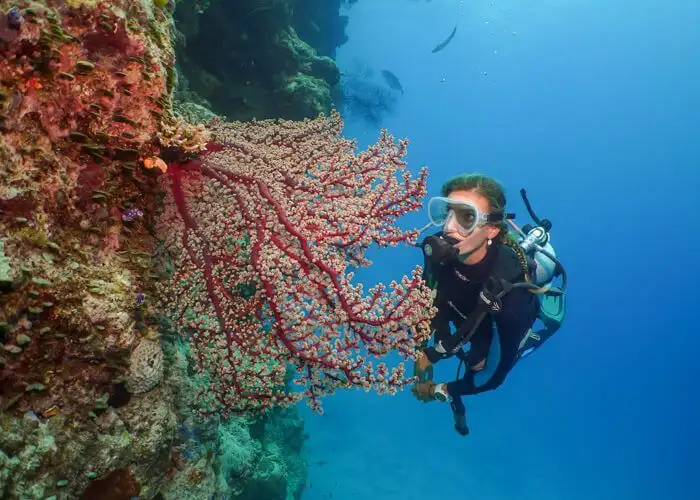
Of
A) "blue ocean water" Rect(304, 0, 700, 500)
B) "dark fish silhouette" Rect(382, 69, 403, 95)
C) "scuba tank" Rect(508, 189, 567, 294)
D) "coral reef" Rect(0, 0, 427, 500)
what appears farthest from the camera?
"blue ocean water" Rect(304, 0, 700, 500)

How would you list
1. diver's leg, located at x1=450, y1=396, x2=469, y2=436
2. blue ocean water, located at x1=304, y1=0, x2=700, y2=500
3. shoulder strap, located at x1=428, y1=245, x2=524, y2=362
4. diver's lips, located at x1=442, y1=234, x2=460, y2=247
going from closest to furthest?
shoulder strap, located at x1=428, y1=245, x2=524, y2=362 → diver's lips, located at x1=442, y1=234, x2=460, y2=247 → diver's leg, located at x1=450, y1=396, x2=469, y2=436 → blue ocean water, located at x1=304, y1=0, x2=700, y2=500

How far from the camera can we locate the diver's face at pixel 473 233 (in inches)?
157

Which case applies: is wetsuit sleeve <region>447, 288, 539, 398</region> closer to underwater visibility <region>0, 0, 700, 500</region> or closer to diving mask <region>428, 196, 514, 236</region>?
underwater visibility <region>0, 0, 700, 500</region>

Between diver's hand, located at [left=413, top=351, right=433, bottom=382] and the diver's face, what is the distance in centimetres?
112

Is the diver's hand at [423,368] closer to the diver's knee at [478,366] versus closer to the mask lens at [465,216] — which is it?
the diver's knee at [478,366]

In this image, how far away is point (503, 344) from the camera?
3.99 metres

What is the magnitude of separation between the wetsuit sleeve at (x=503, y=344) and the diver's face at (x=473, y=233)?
0.53 m

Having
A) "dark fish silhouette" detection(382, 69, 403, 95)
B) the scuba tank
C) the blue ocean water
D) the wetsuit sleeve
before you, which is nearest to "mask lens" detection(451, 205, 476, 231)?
the wetsuit sleeve

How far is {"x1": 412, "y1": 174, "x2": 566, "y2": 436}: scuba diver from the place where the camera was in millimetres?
3889

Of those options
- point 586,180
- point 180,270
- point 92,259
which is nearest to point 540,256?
point 180,270

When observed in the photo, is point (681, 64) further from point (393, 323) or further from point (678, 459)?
point (393, 323)

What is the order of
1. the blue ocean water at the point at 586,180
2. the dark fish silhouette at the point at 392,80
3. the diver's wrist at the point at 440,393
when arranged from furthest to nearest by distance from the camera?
the blue ocean water at the point at 586,180
the dark fish silhouette at the point at 392,80
the diver's wrist at the point at 440,393

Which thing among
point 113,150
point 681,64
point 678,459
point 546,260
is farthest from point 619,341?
point 113,150

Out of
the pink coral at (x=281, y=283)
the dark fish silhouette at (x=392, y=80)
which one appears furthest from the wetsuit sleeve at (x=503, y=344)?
the dark fish silhouette at (x=392, y=80)
